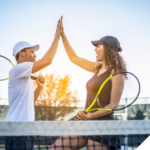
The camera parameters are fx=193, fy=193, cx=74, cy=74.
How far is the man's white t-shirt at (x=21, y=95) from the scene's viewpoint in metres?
1.82

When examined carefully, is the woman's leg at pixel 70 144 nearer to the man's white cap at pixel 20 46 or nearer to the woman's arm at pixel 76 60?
the woman's arm at pixel 76 60

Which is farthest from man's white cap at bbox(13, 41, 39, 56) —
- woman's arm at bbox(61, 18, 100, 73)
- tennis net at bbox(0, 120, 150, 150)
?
tennis net at bbox(0, 120, 150, 150)

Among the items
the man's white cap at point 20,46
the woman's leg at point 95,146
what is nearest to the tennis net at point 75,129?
the woman's leg at point 95,146

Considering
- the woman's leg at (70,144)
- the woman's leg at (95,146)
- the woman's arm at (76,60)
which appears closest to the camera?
the woman's leg at (95,146)

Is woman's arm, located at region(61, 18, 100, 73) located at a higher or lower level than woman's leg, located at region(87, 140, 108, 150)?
higher

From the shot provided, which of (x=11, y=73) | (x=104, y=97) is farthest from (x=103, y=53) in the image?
(x=11, y=73)

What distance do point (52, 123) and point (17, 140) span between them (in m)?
0.41

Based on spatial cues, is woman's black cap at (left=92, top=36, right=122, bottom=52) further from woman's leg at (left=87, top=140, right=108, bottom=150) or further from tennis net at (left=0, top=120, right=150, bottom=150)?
woman's leg at (left=87, top=140, right=108, bottom=150)

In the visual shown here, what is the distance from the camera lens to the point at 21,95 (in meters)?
1.88

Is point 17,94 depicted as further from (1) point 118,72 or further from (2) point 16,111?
(1) point 118,72

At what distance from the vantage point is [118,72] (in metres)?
1.81

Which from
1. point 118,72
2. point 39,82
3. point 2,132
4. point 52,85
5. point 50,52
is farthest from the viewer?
point 52,85

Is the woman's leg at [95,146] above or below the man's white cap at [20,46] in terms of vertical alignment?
below

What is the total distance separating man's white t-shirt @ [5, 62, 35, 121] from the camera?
5.97ft
